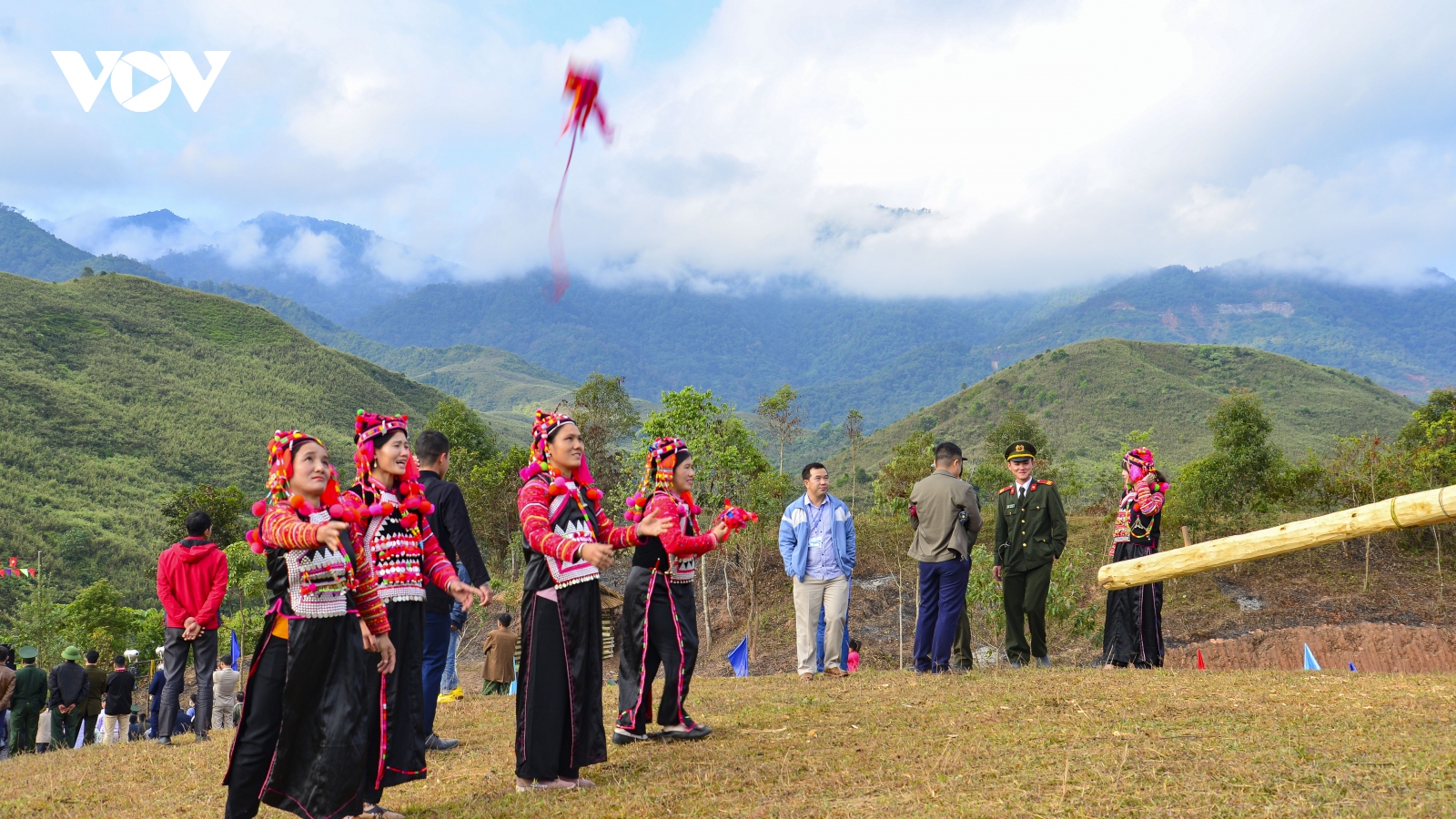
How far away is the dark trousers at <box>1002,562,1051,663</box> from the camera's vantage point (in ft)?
30.9

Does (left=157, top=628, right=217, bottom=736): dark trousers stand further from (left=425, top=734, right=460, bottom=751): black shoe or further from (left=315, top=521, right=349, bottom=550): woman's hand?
(left=315, top=521, right=349, bottom=550): woman's hand

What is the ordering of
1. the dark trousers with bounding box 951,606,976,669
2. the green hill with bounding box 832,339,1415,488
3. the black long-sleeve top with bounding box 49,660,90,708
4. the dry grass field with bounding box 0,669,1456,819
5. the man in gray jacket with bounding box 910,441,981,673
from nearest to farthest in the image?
the dry grass field with bounding box 0,669,1456,819, the man in gray jacket with bounding box 910,441,981,673, the dark trousers with bounding box 951,606,976,669, the black long-sleeve top with bounding box 49,660,90,708, the green hill with bounding box 832,339,1415,488

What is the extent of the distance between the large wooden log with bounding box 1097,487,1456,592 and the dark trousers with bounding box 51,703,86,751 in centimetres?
1328

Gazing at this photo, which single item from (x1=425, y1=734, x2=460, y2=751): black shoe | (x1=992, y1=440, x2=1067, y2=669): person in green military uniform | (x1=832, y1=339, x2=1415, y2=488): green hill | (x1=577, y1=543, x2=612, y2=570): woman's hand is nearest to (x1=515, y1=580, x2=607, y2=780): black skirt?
(x1=577, y1=543, x2=612, y2=570): woman's hand

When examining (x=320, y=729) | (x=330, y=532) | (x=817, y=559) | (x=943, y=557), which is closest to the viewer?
(x=330, y=532)

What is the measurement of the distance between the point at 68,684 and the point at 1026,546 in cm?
1214

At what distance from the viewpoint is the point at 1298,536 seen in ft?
19.9

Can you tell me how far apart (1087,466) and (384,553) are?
198ft

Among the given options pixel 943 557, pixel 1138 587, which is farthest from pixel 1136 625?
pixel 943 557

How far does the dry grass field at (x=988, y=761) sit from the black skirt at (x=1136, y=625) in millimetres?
1544

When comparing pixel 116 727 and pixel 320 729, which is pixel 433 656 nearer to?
pixel 320 729

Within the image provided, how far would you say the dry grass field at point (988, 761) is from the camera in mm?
4270

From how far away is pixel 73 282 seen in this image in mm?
87688

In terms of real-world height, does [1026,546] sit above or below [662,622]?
above
